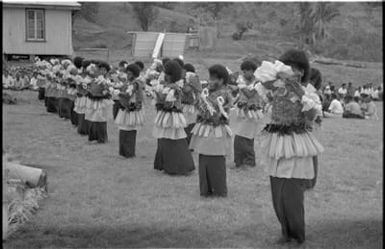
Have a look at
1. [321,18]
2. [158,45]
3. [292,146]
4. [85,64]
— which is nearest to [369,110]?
[158,45]

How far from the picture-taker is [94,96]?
11.5 meters

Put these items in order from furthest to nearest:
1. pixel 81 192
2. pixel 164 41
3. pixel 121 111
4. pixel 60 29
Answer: pixel 164 41 < pixel 60 29 < pixel 121 111 < pixel 81 192

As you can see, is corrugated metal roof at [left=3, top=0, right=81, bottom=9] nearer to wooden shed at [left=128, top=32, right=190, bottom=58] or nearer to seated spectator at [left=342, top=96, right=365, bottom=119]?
wooden shed at [left=128, top=32, right=190, bottom=58]

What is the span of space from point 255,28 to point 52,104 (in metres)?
36.8

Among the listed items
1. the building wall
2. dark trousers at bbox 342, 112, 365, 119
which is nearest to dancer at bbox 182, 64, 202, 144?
dark trousers at bbox 342, 112, 365, 119

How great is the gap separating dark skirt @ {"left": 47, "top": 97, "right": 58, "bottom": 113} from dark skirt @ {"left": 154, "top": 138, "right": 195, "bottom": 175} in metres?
9.00

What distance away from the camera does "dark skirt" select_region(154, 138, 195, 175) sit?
8898 millimetres

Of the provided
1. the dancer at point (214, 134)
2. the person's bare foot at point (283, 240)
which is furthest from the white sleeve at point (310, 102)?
the dancer at point (214, 134)

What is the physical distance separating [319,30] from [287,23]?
9137 mm

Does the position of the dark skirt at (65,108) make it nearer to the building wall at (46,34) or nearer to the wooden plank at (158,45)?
the building wall at (46,34)

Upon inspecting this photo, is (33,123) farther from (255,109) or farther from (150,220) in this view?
(150,220)

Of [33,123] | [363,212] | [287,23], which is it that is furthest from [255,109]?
[287,23]

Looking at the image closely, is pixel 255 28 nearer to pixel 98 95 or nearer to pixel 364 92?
pixel 364 92

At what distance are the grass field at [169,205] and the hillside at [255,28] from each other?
2481 centimetres
